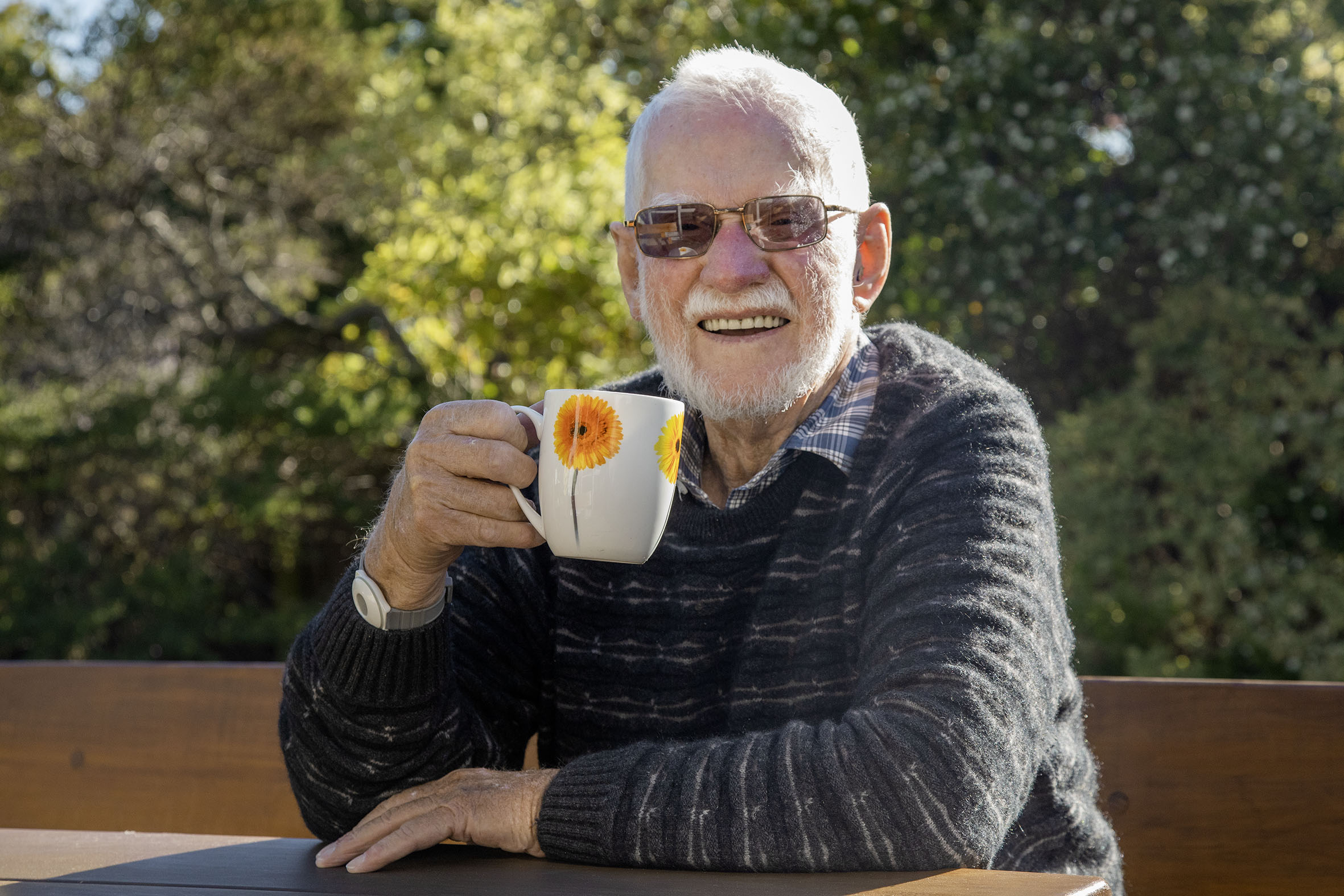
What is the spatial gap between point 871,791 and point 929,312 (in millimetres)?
3966

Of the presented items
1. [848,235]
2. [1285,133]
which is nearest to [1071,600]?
[1285,133]

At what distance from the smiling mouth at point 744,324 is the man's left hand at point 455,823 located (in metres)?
0.71

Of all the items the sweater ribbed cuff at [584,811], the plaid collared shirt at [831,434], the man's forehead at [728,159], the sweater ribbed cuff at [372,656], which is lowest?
the sweater ribbed cuff at [584,811]

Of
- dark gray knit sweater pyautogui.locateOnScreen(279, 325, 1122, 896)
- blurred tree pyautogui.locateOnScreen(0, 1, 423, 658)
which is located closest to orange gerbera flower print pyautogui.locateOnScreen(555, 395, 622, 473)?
dark gray knit sweater pyautogui.locateOnScreen(279, 325, 1122, 896)

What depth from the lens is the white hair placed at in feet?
5.66

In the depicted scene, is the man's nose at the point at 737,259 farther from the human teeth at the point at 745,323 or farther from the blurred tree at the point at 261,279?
the blurred tree at the point at 261,279

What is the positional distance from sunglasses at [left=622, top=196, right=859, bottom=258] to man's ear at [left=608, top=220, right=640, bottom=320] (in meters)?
0.19

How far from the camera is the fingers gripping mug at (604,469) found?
1.22 metres

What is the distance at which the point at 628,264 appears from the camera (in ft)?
6.53

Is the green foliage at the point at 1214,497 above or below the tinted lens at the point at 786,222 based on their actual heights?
below

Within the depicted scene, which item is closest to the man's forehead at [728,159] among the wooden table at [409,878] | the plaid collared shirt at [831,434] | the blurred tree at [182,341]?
the plaid collared shirt at [831,434]

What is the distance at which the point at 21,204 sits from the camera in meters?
7.68

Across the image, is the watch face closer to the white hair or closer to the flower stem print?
the flower stem print

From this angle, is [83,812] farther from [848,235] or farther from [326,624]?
[848,235]
